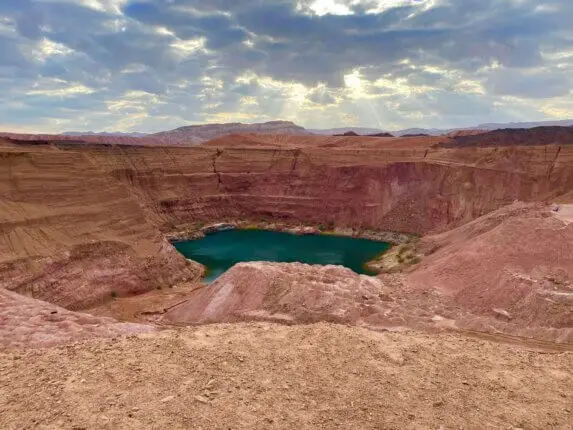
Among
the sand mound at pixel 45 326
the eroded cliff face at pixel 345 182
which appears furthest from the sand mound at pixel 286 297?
the eroded cliff face at pixel 345 182

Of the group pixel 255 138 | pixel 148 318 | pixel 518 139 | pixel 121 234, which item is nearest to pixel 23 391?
pixel 148 318

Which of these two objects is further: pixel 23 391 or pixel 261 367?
pixel 261 367

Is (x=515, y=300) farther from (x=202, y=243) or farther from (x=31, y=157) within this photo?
(x=202, y=243)

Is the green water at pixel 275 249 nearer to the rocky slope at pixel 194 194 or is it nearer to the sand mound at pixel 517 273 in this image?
the rocky slope at pixel 194 194

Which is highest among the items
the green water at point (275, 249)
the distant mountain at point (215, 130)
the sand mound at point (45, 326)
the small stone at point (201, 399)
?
the distant mountain at point (215, 130)

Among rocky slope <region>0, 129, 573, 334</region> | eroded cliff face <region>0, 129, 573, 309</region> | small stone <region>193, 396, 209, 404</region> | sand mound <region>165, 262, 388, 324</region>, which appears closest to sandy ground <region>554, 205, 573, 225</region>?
sand mound <region>165, 262, 388, 324</region>

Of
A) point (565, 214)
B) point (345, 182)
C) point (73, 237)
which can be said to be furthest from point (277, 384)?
point (345, 182)

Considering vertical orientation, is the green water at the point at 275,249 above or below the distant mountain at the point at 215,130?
below
